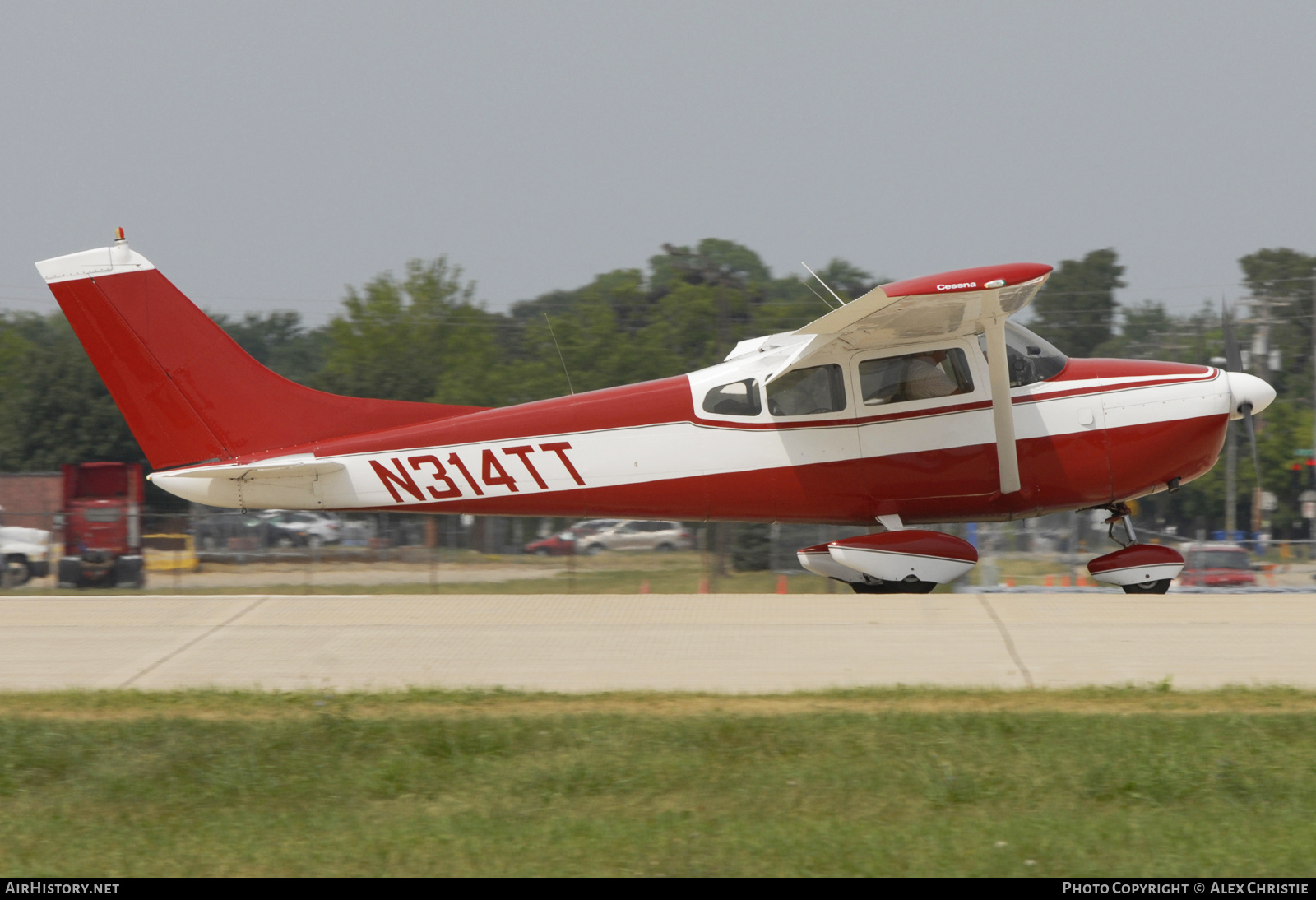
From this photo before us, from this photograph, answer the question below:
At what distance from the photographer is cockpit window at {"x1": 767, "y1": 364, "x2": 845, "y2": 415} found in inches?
431

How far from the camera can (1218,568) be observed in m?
24.5

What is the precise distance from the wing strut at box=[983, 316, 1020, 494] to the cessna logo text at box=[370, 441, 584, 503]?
3.62 metres

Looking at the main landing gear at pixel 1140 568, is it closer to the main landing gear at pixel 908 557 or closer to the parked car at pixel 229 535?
the main landing gear at pixel 908 557

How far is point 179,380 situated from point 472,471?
275 centimetres

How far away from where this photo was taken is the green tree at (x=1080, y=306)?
46.0 metres

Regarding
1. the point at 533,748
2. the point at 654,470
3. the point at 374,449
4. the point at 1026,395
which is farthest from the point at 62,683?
the point at 1026,395

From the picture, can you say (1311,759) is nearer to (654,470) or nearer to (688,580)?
(654,470)

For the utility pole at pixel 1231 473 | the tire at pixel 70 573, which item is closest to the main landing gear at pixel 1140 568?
the tire at pixel 70 573

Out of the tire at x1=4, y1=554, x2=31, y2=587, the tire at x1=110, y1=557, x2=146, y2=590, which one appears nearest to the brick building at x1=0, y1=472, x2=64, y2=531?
the tire at x1=4, y1=554, x2=31, y2=587

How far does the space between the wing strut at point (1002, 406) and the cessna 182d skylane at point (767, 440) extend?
33mm

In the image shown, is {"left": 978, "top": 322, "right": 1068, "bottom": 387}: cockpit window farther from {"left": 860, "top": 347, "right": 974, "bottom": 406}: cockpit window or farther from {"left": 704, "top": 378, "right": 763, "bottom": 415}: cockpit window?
{"left": 704, "top": 378, "right": 763, "bottom": 415}: cockpit window

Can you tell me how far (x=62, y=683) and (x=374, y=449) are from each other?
4.59 m

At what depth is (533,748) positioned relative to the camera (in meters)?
5.50


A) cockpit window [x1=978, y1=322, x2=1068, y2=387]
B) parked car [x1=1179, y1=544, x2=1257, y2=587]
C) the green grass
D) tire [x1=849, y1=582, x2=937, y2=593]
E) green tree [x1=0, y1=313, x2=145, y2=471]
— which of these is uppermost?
green tree [x1=0, y1=313, x2=145, y2=471]
